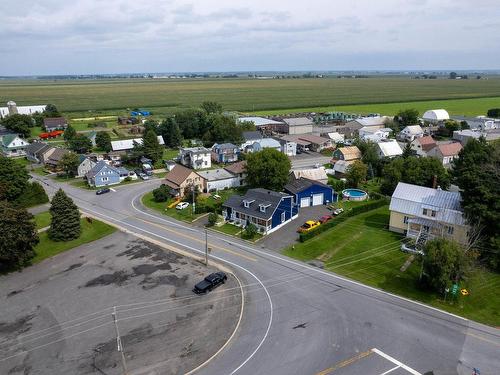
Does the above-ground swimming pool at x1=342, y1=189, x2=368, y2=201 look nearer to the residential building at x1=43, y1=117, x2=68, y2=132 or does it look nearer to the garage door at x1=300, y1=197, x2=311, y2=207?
the garage door at x1=300, y1=197, x2=311, y2=207

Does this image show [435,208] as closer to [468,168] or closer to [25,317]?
[468,168]

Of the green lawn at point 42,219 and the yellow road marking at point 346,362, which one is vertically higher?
the green lawn at point 42,219

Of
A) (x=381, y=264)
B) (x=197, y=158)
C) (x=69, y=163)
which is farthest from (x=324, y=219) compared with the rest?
(x=69, y=163)

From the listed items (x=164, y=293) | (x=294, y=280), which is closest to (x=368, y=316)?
(x=294, y=280)

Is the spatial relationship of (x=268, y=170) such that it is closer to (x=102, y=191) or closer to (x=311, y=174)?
(x=311, y=174)

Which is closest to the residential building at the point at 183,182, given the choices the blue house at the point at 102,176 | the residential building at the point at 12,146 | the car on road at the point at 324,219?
the blue house at the point at 102,176

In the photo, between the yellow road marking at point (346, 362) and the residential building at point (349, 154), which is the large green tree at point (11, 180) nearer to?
the yellow road marking at point (346, 362)

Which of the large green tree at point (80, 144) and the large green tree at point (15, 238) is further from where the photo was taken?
the large green tree at point (80, 144)
